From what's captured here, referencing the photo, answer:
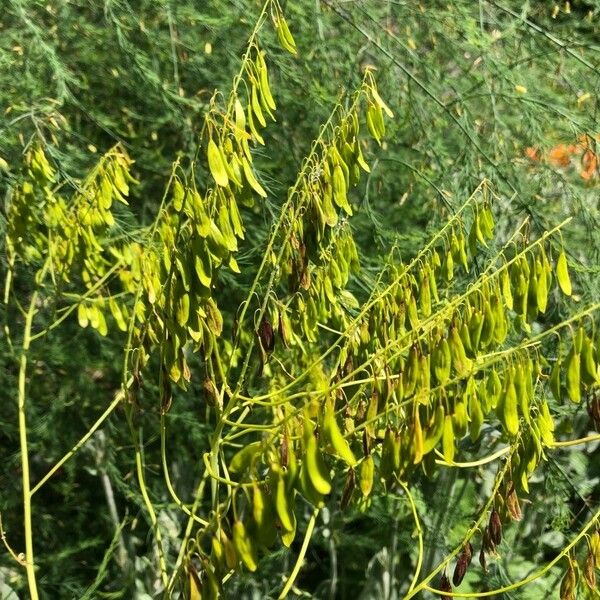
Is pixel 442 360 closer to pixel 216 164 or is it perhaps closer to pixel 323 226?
A: pixel 323 226

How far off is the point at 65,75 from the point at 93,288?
684mm

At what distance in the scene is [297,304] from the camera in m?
1.39

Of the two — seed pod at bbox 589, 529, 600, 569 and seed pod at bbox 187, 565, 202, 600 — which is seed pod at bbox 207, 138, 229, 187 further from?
seed pod at bbox 589, 529, 600, 569

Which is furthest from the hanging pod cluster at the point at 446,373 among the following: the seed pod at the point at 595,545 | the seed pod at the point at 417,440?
the seed pod at the point at 595,545

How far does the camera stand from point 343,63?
8.60 ft

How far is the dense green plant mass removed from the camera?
45.7 inches

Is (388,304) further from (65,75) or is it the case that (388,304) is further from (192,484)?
(192,484)

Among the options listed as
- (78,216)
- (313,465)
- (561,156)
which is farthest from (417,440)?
(561,156)

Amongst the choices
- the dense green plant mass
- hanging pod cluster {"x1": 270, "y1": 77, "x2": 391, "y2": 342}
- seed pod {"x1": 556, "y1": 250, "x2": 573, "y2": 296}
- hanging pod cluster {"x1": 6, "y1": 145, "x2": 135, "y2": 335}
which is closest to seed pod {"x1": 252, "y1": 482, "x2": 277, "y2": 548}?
the dense green plant mass

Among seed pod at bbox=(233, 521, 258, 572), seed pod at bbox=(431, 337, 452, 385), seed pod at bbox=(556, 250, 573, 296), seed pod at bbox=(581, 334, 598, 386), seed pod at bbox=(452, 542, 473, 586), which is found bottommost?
seed pod at bbox=(452, 542, 473, 586)

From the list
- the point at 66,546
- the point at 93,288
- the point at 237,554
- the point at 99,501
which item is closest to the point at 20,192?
the point at 93,288

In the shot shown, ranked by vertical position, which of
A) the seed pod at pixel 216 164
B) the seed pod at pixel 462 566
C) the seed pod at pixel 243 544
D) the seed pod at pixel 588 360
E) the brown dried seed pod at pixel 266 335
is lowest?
the seed pod at pixel 462 566

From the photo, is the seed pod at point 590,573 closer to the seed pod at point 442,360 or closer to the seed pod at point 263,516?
the seed pod at point 442,360

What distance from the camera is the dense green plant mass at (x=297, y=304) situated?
116 cm
